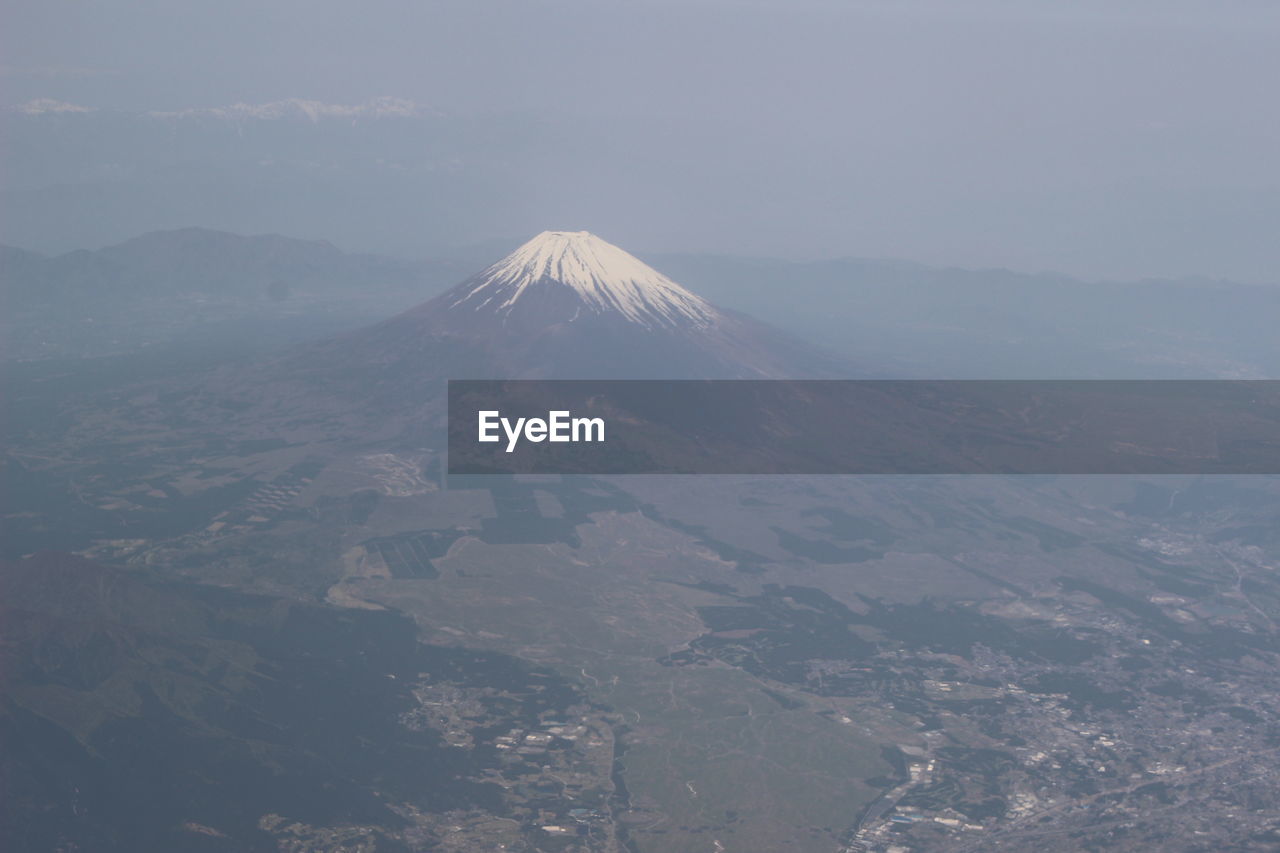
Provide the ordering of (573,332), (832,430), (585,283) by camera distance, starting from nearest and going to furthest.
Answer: (832,430), (573,332), (585,283)

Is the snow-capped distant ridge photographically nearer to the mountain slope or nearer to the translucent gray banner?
the mountain slope

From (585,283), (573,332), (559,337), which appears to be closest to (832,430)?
(573,332)

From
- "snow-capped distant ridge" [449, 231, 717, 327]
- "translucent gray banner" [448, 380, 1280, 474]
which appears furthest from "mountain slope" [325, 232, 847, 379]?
"translucent gray banner" [448, 380, 1280, 474]

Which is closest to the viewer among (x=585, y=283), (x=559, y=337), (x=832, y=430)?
(x=832, y=430)

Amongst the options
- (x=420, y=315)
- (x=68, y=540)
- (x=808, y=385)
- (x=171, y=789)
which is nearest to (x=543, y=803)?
(x=171, y=789)

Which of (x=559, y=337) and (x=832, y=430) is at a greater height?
(x=559, y=337)

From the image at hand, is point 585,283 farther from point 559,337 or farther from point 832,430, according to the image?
point 832,430

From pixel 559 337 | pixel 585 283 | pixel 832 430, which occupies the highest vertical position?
pixel 585 283

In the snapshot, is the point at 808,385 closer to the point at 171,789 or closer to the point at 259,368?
the point at 259,368
